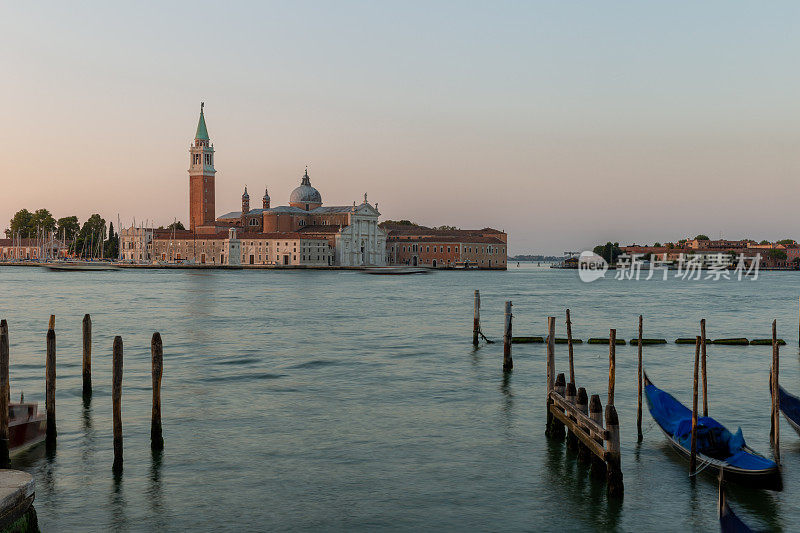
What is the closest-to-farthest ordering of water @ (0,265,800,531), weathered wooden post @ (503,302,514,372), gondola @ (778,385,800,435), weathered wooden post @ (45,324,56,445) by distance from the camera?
water @ (0,265,800,531) → weathered wooden post @ (45,324,56,445) → gondola @ (778,385,800,435) → weathered wooden post @ (503,302,514,372)

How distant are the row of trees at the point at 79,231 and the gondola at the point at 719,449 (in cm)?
12294

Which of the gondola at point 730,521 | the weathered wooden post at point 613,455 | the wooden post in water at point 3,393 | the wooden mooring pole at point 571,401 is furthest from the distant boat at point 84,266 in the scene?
the gondola at point 730,521

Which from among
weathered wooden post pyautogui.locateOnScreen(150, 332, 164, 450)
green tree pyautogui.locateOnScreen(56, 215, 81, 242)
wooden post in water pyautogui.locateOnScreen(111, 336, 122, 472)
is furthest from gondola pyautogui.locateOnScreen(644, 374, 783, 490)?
green tree pyautogui.locateOnScreen(56, 215, 81, 242)

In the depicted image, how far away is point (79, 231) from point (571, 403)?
131 m

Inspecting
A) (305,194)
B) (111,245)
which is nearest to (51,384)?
(305,194)

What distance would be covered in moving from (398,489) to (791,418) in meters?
5.71

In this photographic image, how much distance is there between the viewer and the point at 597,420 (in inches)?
335

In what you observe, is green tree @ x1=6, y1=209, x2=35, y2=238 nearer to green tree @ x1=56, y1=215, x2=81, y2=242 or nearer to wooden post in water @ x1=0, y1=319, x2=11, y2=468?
green tree @ x1=56, y1=215, x2=81, y2=242

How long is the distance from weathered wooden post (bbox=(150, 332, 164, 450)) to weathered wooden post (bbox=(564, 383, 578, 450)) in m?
5.00

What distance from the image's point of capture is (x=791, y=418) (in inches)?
412

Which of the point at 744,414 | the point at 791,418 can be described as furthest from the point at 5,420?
the point at 744,414

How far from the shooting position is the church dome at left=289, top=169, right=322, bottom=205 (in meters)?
120

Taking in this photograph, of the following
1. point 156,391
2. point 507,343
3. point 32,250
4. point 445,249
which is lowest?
point 507,343

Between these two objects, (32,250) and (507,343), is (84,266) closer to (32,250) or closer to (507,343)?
(32,250)
